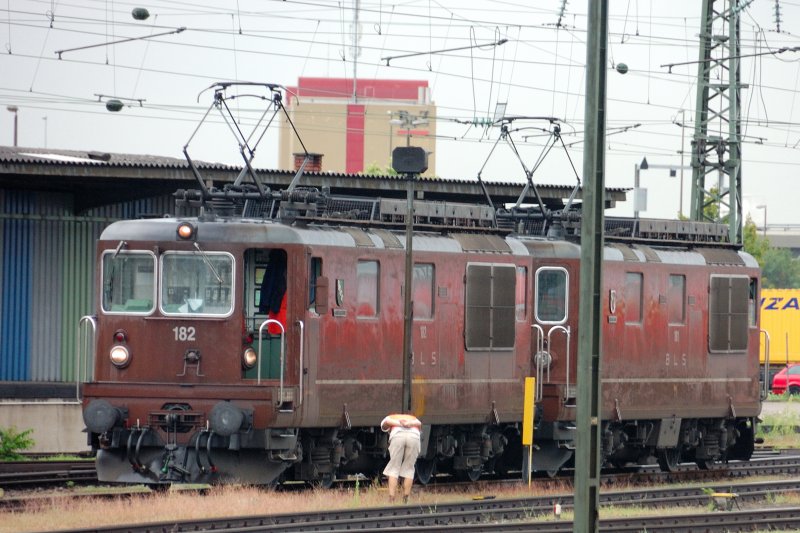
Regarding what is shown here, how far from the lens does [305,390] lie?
62.5 ft

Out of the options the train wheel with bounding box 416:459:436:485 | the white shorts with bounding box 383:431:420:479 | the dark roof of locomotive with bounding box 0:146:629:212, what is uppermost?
the dark roof of locomotive with bounding box 0:146:629:212

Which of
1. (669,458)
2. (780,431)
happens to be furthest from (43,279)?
(780,431)

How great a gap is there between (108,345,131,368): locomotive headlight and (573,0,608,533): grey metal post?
7.88 metres

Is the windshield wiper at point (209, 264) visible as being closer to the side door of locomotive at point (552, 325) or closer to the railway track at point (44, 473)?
the railway track at point (44, 473)

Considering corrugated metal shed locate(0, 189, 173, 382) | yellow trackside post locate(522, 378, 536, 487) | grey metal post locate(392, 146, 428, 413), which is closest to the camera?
grey metal post locate(392, 146, 428, 413)

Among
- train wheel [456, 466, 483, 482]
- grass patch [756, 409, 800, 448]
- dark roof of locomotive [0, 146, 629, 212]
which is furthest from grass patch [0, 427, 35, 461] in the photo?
grass patch [756, 409, 800, 448]

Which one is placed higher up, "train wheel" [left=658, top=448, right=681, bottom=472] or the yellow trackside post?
the yellow trackside post

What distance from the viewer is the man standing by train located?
763 inches

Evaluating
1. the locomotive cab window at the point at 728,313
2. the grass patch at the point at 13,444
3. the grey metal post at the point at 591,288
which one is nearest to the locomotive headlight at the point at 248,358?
the grey metal post at the point at 591,288

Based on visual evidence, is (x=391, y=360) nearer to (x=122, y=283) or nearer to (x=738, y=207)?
(x=122, y=283)

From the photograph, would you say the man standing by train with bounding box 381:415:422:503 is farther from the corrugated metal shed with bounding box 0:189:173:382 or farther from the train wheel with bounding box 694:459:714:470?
the corrugated metal shed with bounding box 0:189:173:382

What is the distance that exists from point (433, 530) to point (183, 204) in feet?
20.5

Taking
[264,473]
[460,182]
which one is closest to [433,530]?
[264,473]

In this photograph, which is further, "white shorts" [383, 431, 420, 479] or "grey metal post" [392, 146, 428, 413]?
"grey metal post" [392, 146, 428, 413]
